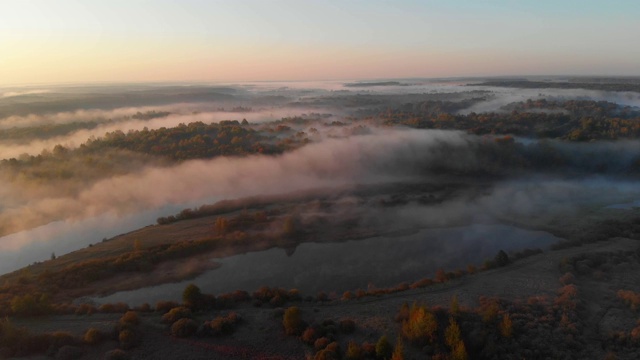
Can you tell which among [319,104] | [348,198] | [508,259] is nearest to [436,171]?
[348,198]

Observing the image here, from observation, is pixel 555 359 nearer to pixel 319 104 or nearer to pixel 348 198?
pixel 348 198

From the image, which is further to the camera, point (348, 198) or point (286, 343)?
point (348, 198)

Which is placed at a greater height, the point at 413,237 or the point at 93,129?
the point at 93,129

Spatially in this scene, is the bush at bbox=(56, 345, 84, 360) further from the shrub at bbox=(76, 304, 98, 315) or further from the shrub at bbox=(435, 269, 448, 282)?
the shrub at bbox=(435, 269, 448, 282)

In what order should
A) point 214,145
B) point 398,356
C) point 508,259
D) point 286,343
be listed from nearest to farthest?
point 398,356, point 286,343, point 508,259, point 214,145

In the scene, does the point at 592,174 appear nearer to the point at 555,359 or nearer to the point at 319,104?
the point at 555,359

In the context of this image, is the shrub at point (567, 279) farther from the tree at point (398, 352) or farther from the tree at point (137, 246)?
the tree at point (137, 246)

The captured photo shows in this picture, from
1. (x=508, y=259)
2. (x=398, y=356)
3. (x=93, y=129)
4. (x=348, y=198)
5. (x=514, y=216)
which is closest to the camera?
(x=398, y=356)

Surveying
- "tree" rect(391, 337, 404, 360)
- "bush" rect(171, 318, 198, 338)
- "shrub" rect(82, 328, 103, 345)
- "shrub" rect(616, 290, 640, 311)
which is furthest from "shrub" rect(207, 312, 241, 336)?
"shrub" rect(616, 290, 640, 311)
